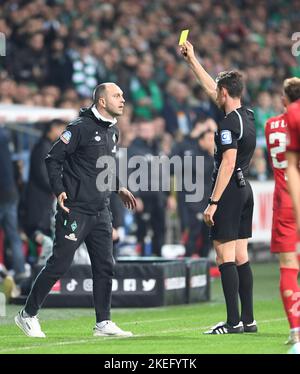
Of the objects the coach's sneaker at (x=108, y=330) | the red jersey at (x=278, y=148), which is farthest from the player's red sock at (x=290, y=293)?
the coach's sneaker at (x=108, y=330)

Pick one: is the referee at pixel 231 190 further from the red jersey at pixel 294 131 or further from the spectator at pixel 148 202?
the spectator at pixel 148 202

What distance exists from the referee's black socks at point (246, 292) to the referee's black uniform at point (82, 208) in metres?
1.20

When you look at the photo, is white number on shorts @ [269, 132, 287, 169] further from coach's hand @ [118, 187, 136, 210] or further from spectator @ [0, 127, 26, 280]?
spectator @ [0, 127, 26, 280]

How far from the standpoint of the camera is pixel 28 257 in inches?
774

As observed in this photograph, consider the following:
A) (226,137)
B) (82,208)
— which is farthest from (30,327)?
(226,137)

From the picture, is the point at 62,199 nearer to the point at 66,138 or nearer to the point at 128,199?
the point at 66,138

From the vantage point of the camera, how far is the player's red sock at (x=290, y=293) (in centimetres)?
1057

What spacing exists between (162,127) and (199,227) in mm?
4031

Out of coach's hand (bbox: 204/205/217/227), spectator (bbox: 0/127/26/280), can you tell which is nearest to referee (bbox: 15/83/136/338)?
coach's hand (bbox: 204/205/217/227)

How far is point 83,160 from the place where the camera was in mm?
11852

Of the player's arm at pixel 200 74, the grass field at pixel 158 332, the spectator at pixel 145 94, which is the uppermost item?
the spectator at pixel 145 94

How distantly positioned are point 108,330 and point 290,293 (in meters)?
1.95

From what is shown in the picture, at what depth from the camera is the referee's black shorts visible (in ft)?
38.7
